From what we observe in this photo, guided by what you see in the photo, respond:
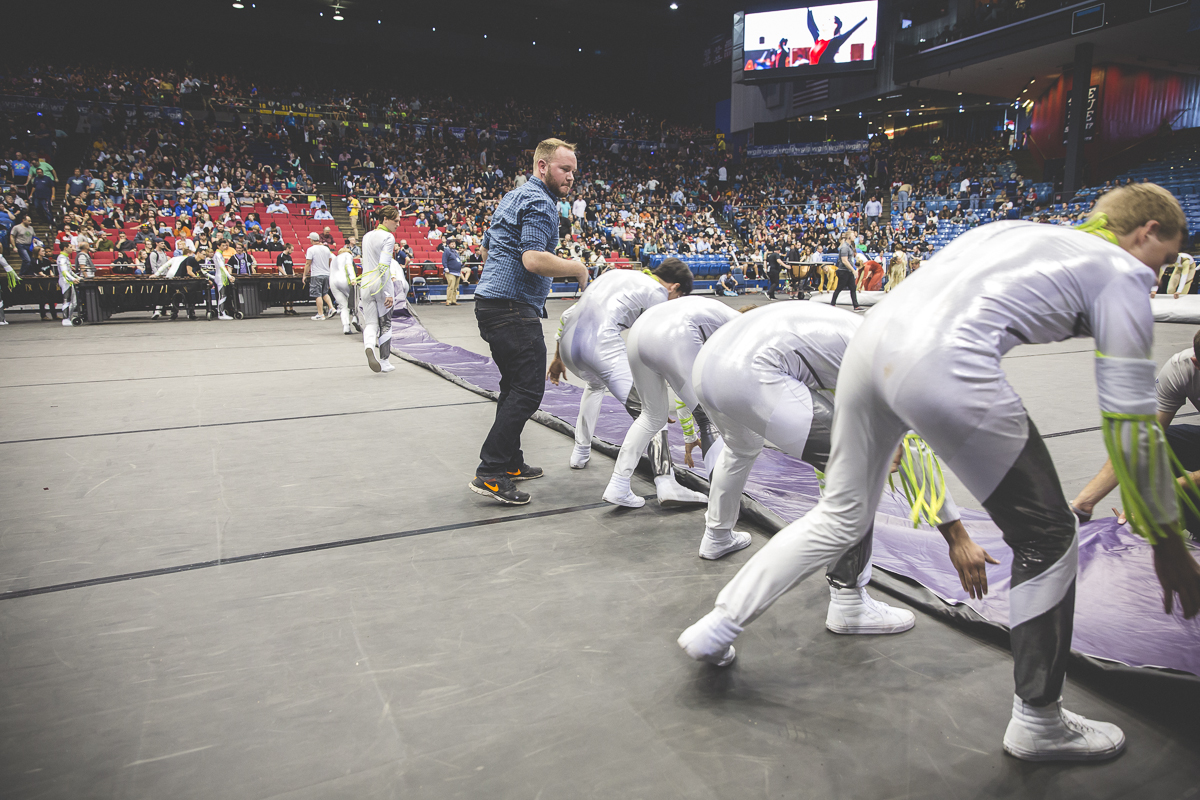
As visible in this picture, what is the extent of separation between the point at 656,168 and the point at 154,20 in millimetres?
19252

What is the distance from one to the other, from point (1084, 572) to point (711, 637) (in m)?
1.46

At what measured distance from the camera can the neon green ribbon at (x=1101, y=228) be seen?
5.30 feet

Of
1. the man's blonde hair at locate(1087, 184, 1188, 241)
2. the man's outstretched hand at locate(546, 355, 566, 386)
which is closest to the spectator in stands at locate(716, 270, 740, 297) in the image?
the man's outstretched hand at locate(546, 355, 566, 386)

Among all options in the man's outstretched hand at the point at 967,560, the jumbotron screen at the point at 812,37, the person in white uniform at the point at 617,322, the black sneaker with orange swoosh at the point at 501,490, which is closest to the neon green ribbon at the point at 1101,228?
the man's outstretched hand at the point at 967,560

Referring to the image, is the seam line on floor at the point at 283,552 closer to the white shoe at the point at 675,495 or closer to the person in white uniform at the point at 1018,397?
the white shoe at the point at 675,495

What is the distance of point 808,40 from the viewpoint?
25109 millimetres

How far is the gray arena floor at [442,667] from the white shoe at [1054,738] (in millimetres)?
30

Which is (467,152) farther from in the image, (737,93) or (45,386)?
(45,386)

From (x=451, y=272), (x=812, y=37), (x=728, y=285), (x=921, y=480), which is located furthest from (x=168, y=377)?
(x=812, y=37)

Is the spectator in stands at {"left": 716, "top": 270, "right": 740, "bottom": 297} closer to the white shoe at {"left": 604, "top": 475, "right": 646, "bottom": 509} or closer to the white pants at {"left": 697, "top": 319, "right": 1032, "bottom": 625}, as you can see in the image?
the white shoe at {"left": 604, "top": 475, "right": 646, "bottom": 509}

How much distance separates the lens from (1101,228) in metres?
1.64

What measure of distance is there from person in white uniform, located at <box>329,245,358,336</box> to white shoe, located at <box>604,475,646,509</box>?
6.80 meters

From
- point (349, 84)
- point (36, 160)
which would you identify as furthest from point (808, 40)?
point (36, 160)

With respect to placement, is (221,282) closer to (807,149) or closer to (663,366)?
(663,366)
